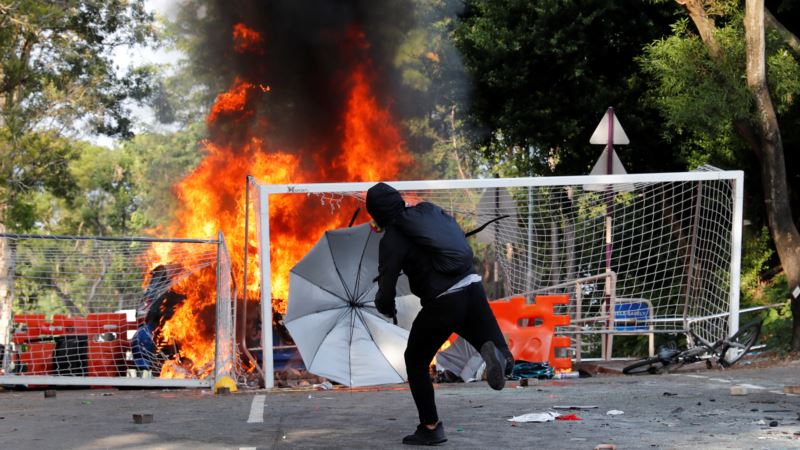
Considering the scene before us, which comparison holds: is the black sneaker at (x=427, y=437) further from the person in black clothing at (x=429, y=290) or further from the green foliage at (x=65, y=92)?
the green foliage at (x=65, y=92)

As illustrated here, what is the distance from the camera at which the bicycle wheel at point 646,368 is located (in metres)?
13.7

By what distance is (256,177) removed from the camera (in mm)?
18516

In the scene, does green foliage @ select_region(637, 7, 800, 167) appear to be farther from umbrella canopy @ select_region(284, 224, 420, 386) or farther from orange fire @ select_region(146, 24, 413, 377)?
orange fire @ select_region(146, 24, 413, 377)

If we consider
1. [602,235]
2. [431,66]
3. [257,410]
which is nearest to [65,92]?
[431,66]

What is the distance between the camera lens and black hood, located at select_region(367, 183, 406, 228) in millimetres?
7848

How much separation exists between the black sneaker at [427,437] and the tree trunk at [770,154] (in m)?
8.62

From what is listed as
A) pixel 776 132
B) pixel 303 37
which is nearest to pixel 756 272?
pixel 776 132

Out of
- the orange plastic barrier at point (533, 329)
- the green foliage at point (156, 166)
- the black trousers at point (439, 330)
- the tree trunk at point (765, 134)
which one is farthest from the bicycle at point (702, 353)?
the green foliage at point (156, 166)

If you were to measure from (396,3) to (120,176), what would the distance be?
32018 mm

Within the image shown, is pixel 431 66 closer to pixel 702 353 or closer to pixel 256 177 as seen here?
pixel 256 177

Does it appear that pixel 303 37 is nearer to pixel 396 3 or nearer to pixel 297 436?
pixel 396 3

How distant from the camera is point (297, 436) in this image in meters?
8.27

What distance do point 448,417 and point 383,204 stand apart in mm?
2228

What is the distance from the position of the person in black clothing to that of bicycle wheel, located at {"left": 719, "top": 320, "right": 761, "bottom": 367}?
6.73 meters
